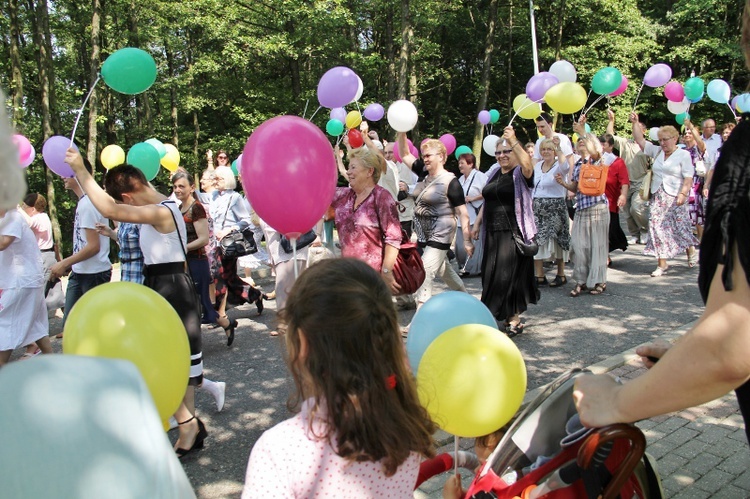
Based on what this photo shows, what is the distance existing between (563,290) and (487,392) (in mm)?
6783

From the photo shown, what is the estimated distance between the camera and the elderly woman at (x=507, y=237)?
623cm

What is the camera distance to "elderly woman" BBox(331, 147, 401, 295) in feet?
17.7

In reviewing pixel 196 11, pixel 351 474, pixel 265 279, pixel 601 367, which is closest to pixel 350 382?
pixel 351 474

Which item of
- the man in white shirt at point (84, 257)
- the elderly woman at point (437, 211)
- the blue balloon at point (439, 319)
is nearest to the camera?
the blue balloon at point (439, 319)

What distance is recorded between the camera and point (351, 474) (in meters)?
1.62

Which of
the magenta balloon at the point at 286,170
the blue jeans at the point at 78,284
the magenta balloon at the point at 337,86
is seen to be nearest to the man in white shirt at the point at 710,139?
the magenta balloon at the point at 337,86

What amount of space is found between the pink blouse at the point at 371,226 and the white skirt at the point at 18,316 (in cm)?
286

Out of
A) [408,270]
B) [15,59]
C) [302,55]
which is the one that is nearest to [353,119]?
[408,270]

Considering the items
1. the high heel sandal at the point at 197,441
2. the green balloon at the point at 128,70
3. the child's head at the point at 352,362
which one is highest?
the green balloon at the point at 128,70

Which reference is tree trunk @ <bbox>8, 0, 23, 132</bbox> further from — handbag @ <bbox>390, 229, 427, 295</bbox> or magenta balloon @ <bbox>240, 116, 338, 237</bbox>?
magenta balloon @ <bbox>240, 116, 338, 237</bbox>

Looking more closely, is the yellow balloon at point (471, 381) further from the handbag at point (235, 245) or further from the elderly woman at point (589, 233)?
the elderly woman at point (589, 233)

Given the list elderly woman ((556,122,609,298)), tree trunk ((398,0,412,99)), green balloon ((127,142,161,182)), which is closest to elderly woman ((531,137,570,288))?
elderly woman ((556,122,609,298))

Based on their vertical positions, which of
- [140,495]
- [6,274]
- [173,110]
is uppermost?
[173,110]

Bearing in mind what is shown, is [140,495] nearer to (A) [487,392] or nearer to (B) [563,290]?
(A) [487,392]
